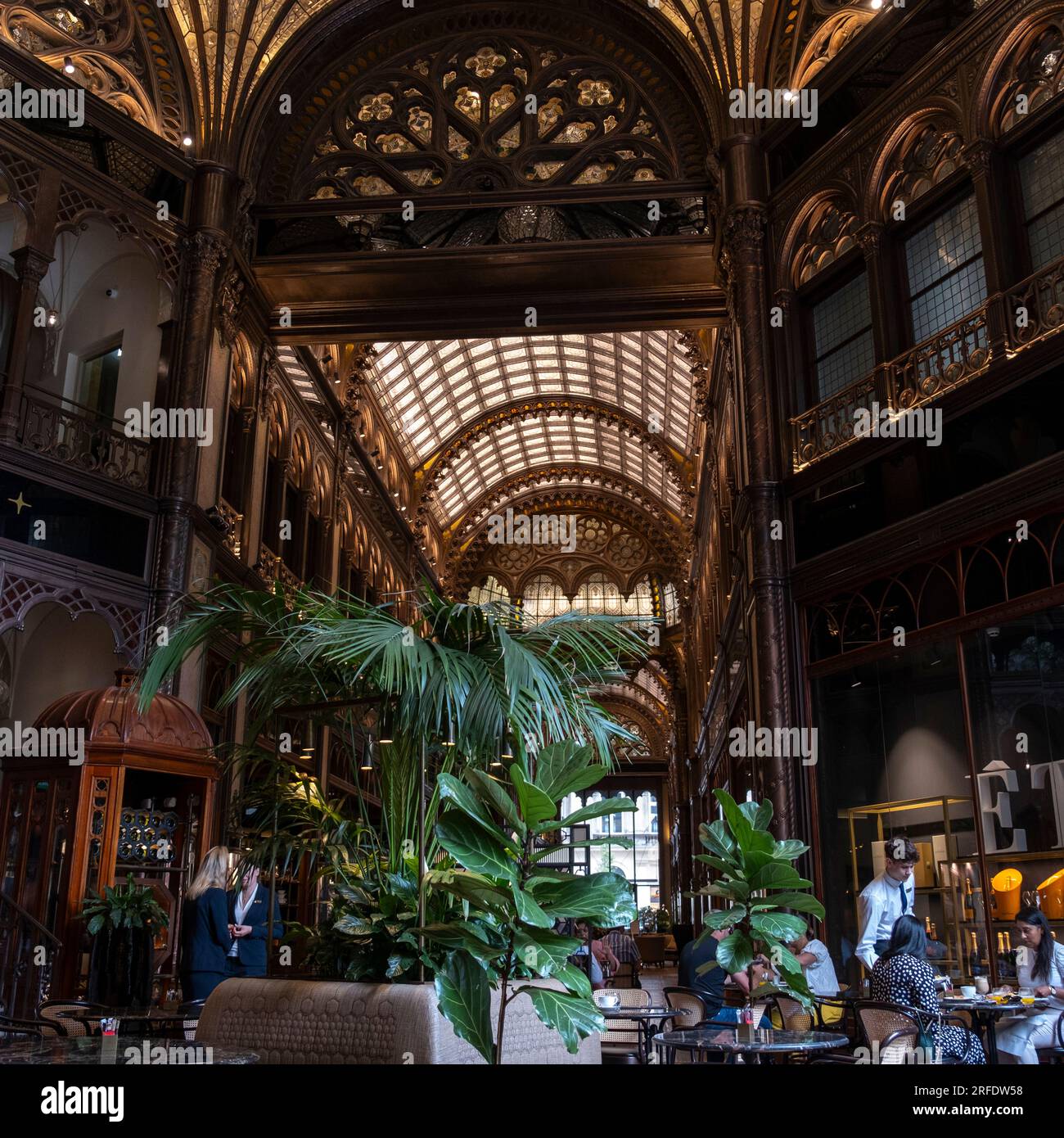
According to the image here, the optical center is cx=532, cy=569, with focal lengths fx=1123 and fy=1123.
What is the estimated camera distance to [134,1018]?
5.55 meters

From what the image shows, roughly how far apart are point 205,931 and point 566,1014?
3.74m

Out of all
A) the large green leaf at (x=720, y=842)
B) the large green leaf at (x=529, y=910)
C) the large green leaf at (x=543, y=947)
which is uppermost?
the large green leaf at (x=720, y=842)

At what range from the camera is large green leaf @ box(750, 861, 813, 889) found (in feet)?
15.5

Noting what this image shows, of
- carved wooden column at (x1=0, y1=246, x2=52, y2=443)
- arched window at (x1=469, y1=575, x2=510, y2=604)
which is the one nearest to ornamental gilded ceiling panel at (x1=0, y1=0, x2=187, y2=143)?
carved wooden column at (x1=0, y1=246, x2=52, y2=443)

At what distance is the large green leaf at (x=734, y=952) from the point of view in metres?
4.77

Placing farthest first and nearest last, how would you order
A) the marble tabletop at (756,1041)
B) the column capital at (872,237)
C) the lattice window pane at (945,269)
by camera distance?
the column capital at (872,237) < the lattice window pane at (945,269) < the marble tabletop at (756,1041)

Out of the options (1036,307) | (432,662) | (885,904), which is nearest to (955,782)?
(885,904)

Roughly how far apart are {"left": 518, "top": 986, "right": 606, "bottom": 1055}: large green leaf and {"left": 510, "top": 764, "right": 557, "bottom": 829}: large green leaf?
0.54 m

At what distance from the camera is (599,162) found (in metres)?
12.9

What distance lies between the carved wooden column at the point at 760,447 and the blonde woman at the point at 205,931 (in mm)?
4583

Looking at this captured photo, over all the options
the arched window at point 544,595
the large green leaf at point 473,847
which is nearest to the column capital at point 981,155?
the large green leaf at point 473,847

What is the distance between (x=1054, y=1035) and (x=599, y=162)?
10280 mm

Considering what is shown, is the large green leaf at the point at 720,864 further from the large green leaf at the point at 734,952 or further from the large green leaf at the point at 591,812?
the large green leaf at the point at 591,812

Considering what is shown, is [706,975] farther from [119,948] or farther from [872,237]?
[872,237]
